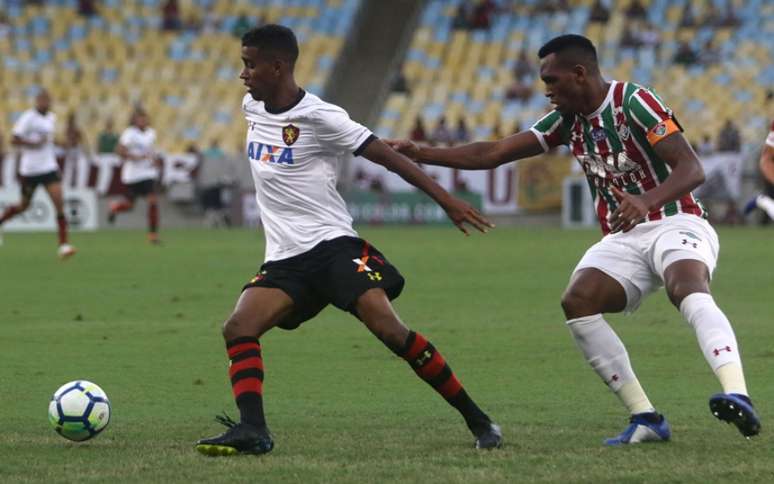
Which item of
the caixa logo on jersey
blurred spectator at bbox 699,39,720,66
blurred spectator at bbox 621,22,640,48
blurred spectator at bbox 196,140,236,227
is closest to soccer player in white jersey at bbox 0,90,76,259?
blurred spectator at bbox 196,140,236,227

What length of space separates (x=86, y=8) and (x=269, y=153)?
34.8 meters

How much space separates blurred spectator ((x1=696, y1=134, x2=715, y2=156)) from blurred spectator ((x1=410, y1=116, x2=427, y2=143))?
6.26 m

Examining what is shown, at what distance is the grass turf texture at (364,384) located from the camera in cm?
609

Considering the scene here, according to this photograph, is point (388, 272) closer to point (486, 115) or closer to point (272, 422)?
point (272, 422)

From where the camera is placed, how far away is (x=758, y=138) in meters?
33.8

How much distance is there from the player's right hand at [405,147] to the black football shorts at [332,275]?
543 mm

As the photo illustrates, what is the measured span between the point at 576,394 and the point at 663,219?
179 centimetres

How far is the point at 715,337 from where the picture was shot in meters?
6.43

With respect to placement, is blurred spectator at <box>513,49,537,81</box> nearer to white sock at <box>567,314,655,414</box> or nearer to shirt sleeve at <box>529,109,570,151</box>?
→ shirt sleeve at <box>529,109,570,151</box>

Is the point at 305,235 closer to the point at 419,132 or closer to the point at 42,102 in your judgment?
the point at 42,102

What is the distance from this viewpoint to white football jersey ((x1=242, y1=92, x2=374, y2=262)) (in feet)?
22.2

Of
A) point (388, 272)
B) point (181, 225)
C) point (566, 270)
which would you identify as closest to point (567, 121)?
point (388, 272)

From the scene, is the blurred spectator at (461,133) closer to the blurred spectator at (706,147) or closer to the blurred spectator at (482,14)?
the blurred spectator at (706,147)

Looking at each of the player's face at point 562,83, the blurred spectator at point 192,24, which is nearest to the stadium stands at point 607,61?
the blurred spectator at point 192,24
